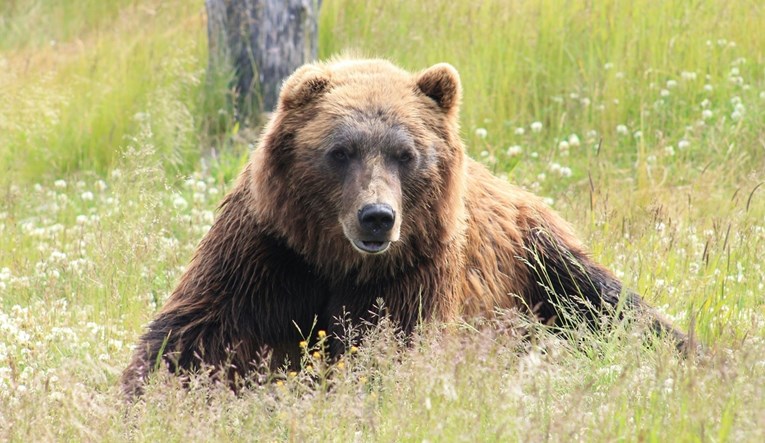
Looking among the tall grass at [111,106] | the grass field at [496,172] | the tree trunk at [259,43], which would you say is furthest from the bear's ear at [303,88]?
the tree trunk at [259,43]

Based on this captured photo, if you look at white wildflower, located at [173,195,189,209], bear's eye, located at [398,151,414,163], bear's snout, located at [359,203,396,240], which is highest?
bear's eye, located at [398,151,414,163]

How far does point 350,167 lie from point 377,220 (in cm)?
37

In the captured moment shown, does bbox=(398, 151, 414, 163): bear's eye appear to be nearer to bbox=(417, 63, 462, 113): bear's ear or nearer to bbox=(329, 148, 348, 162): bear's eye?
bbox=(329, 148, 348, 162): bear's eye

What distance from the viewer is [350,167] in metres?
4.98

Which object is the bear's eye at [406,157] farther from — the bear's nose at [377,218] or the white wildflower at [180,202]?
the white wildflower at [180,202]

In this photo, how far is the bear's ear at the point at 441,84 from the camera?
5.27 m

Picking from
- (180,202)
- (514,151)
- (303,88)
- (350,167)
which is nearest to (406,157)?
(350,167)

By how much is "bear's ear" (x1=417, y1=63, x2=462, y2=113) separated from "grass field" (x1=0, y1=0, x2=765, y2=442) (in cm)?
110

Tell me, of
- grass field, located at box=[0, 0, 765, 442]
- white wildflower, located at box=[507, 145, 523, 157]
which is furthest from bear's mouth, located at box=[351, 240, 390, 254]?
white wildflower, located at box=[507, 145, 523, 157]

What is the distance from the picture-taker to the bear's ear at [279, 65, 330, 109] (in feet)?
16.8

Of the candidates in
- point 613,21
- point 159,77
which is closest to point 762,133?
point 613,21

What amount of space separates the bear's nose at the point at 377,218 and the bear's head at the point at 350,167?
0.38ft

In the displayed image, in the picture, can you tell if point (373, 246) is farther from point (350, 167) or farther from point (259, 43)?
point (259, 43)

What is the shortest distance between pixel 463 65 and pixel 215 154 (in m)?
2.09
